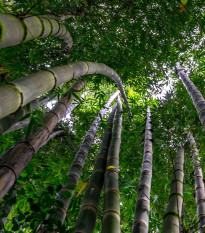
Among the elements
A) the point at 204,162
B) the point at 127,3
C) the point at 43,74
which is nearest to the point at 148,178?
the point at 43,74

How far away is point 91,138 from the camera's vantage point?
2904 millimetres

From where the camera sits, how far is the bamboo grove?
1245mm

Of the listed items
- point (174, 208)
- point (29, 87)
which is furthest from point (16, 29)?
point (174, 208)

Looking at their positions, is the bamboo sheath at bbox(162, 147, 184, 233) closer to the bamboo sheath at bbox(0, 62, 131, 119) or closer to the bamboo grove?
the bamboo grove

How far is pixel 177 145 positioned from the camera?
268 cm

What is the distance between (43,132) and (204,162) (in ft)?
8.03

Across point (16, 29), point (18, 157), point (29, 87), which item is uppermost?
point (16, 29)

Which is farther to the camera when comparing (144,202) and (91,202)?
(144,202)

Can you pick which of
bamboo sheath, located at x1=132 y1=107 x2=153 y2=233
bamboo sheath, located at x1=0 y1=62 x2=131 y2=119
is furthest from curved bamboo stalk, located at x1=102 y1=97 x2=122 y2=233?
bamboo sheath, located at x1=0 y1=62 x2=131 y2=119

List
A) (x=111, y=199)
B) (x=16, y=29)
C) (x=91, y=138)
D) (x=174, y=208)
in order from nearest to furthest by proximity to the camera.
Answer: (x=16, y=29) → (x=111, y=199) → (x=174, y=208) → (x=91, y=138)

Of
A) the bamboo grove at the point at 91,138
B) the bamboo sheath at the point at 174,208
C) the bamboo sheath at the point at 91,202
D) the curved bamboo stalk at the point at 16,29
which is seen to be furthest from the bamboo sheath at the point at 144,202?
the curved bamboo stalk at the point at 16,29

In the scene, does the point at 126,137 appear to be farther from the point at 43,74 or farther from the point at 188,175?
the point at 43,74

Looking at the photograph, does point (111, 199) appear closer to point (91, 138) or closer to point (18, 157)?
point (18, 157)

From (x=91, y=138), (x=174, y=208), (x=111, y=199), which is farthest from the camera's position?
(x=91, y=138)
